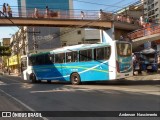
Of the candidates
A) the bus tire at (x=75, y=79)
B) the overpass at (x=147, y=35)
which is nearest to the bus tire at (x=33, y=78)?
the bus tire at (x=75, y=79)

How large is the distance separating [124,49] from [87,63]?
2.76 m

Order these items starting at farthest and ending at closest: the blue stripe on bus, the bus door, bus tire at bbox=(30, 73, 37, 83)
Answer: bus tire at bbox=(30, 73, 37, 83) < the blue stripe on bus < the bus door

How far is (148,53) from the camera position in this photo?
Result: 29891mm

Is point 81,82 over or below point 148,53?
below

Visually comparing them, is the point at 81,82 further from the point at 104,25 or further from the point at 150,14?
the point at 150,14

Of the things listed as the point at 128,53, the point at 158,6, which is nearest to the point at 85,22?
the point at 128,53

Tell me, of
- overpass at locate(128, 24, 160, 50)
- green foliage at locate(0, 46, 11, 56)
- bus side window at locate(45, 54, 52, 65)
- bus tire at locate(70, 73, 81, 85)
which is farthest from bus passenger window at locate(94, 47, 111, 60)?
green foliage at locate(0, 46, 11, 56)

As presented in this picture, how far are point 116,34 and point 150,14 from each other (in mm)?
A: 70431

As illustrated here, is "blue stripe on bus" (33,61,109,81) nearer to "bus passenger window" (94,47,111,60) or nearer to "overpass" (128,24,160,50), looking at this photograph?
"bus passenger window" (94,47,111,60)

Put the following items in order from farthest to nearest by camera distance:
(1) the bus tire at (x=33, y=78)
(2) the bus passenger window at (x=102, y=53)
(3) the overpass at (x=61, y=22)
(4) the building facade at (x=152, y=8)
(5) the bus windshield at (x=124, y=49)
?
(4) the building facade at (x=152, y=8) < (3) the overpass at (x=61, y=22) < (1) the bus tire at (x=33, y=78) < (2) the bus passenger window at (x=102, y=53) < (5) the bus windshield at (x=124, y=49)

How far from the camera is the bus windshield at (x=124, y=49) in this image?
21095 millimetres

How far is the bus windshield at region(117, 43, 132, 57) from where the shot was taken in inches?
831

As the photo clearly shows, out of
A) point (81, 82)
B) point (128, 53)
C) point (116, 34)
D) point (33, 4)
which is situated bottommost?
point (81, 82)

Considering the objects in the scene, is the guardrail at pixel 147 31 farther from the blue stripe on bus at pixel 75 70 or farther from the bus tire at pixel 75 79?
the bus tire at pixel 75 79
